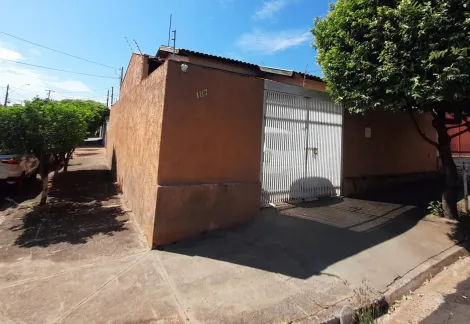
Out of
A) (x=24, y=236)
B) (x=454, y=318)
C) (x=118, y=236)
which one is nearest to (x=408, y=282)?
(x=454, y=318)

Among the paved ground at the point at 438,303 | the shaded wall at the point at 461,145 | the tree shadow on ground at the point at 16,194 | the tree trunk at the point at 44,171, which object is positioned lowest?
the paved ground at the point at 438,303

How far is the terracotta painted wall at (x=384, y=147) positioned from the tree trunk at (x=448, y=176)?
1.92 m

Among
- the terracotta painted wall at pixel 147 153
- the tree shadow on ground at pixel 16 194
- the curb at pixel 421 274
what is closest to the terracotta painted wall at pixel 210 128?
the terracotta painted wall at pixel 147 153

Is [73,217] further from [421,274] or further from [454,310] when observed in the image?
[454,310]

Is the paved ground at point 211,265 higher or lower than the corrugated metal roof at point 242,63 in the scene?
lower

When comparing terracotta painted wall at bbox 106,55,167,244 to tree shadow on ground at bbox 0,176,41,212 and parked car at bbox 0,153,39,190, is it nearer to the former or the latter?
parked car at bbox 0,153,39,190

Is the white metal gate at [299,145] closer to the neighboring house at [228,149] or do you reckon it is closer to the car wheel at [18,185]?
the neighboring house at [228,149]

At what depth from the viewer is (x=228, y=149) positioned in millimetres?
4996

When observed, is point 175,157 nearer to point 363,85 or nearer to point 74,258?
point 74,258

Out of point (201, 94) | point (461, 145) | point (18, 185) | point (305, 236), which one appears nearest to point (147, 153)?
point (201, 94)

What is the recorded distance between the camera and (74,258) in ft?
13.2

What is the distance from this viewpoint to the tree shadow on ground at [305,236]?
13.1 feet

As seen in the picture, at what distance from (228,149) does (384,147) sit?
18.6 ft

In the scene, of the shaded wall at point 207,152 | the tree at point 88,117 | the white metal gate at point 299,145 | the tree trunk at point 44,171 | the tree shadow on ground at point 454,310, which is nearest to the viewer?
the tree shadow on ground at point 454,310
